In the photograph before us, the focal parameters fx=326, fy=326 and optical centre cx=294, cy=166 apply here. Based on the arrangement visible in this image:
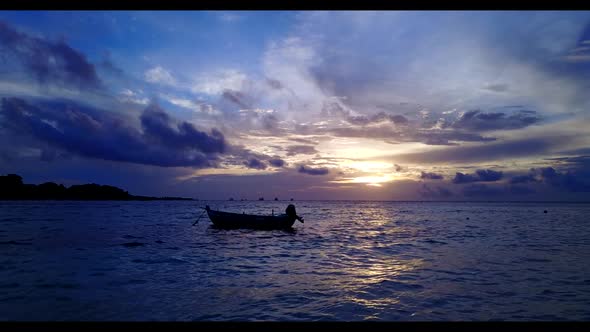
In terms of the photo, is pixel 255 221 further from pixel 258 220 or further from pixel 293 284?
pixel 293 284

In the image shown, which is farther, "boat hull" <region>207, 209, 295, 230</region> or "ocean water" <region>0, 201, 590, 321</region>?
"boat hull" <region>207, 209, 295, 230</region>

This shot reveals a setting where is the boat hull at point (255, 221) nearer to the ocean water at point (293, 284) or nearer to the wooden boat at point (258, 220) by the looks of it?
the wooden boat at point (258, 220)

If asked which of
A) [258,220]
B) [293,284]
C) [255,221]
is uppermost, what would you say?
[258,220]

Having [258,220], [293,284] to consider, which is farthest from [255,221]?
[293,284]

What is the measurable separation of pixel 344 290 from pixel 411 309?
2949 millimetres

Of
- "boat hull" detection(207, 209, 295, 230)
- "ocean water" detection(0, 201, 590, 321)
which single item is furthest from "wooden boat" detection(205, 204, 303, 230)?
"ocean water" detection(0, 201, 590, 321)

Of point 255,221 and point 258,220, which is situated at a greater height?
point 258,220

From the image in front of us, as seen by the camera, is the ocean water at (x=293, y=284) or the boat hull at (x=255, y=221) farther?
the boat hull at (x=255, y=221)

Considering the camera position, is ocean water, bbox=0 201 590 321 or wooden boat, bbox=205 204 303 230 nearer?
ocean water, bbox=0 201 590 321

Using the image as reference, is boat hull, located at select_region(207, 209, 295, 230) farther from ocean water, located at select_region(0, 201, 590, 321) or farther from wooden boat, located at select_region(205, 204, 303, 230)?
ocean water, located at select_region(0, 201, 590, 321)

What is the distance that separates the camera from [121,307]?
36.9 ft

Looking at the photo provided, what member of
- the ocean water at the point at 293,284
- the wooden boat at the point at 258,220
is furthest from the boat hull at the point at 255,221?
the ocean water at the point at 293,284

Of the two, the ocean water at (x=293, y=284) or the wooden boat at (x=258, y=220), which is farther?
the wooden boat at (x=258, y=220)
